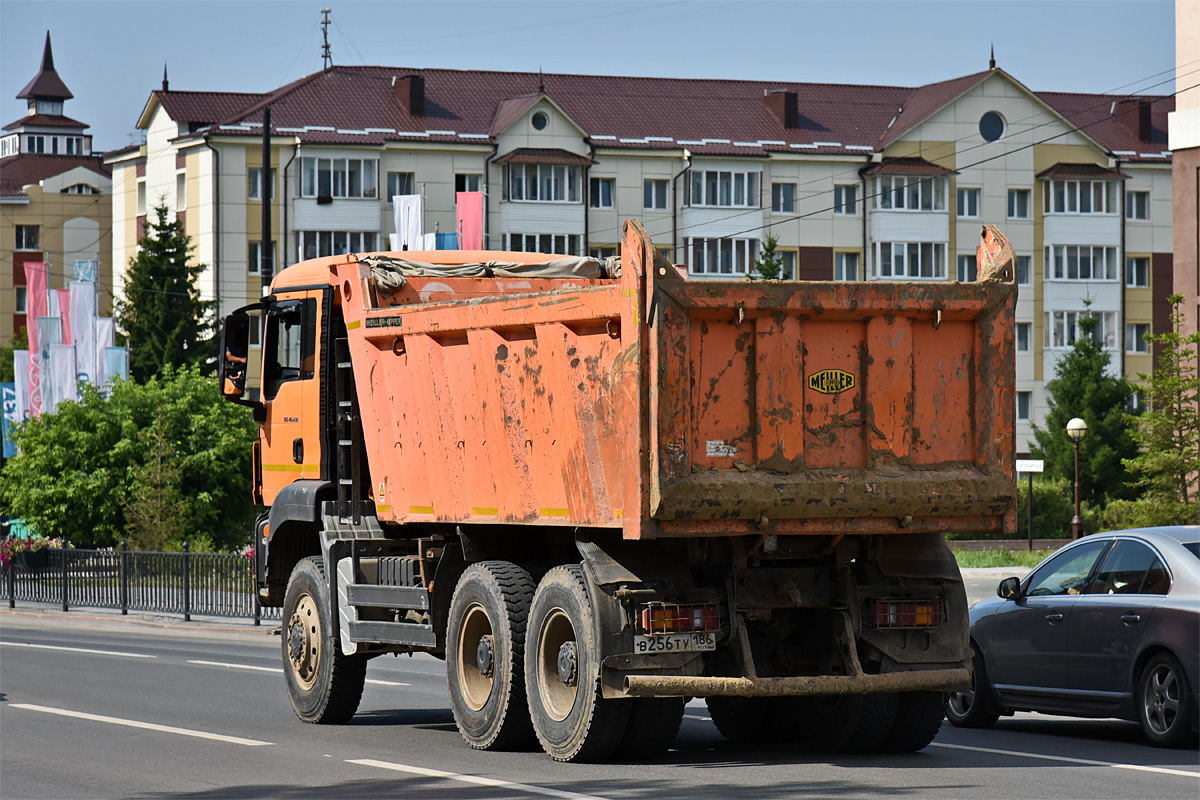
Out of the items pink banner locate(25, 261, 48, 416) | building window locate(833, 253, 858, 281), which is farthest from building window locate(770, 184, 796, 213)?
pink banner locate(25, 261, 48, 416)

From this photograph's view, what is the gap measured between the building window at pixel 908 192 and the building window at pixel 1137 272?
9900mm

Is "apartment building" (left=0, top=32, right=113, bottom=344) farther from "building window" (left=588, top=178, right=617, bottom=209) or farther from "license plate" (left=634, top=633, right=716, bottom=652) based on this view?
"license plate" (left=634, top=633, right=716, bottom=652)

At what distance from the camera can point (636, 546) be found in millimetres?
10008

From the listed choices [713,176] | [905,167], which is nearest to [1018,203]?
[905,167]

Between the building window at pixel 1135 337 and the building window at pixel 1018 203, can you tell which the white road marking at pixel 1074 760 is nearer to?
the building window at pixel 1018 203

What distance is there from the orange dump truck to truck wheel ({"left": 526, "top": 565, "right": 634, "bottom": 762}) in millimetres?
17

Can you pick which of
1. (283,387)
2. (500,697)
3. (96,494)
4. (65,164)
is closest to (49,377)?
(96,494)

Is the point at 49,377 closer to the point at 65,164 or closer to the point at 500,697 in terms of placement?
the point at 500,697

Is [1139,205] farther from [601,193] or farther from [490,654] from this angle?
[490,654]

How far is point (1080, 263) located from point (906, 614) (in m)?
73.1

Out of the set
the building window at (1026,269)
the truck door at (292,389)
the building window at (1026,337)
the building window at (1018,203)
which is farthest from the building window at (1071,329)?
the truck door at (292,389)

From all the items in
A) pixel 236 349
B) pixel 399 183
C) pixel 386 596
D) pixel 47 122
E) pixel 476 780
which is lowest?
pixel 476 780

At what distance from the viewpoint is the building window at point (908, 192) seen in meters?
77.6

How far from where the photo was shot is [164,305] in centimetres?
7231
